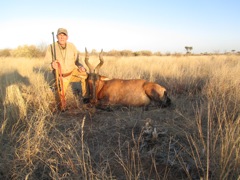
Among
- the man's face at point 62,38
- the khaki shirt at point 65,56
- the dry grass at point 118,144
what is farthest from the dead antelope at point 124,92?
the man's face at point 62,38

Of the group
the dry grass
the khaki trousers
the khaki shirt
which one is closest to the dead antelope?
the khaki trousers

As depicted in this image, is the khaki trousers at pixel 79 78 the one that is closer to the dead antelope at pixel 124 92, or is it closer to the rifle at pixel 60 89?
the dead antelope at pixel 124 92

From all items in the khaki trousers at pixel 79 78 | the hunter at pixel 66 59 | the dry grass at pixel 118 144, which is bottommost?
the dry grass at pixel 118 144

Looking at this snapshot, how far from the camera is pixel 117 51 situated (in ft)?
102

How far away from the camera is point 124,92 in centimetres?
671

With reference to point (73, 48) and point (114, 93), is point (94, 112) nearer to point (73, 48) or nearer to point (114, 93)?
point (114, 93)

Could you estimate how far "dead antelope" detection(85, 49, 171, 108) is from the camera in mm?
6477

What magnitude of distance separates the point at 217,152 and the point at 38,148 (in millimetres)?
2215

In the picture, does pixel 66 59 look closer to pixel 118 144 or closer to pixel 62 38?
pixel 62 38

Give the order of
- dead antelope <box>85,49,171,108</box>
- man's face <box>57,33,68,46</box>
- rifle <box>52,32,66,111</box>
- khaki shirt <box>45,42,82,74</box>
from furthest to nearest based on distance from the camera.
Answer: khaki shirt <box>45,42,82,74</box> → man's face <box>57,33,68,46</box> → dead antelope <box>85,49,171,108</box> → rifle <box>52,32,66,111</box>

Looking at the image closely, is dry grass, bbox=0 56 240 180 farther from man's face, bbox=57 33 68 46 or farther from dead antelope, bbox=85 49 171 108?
man's face, bbox=57 33 68 46

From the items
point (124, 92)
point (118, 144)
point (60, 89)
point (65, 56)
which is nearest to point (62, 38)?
point (65, 56)

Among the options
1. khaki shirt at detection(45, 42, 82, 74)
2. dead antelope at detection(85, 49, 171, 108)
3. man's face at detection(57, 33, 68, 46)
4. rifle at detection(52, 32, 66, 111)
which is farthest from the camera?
khaki shirt at detection(45, 42, 82, 74)

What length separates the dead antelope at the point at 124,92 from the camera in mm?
6477
